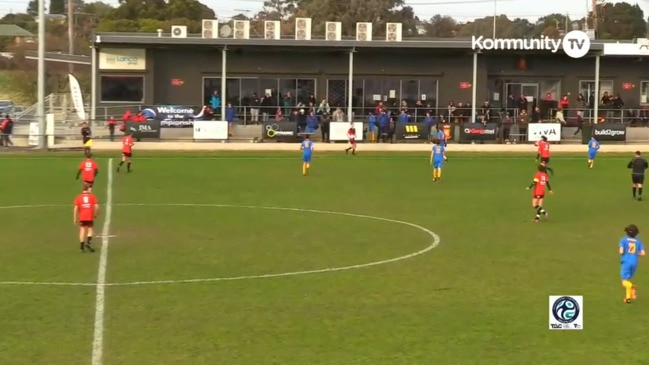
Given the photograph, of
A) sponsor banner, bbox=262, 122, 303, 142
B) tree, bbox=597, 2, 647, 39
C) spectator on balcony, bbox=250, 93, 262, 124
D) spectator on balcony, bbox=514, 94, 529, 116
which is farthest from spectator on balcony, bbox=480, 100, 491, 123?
tree, bbox=597, 2, 647, 39

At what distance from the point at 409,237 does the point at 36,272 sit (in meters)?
8.64

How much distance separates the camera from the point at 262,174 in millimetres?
37156

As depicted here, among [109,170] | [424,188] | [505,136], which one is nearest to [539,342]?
[424,188]

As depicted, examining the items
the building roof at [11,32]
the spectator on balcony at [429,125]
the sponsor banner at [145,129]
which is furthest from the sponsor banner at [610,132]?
the building roof at [11,32]

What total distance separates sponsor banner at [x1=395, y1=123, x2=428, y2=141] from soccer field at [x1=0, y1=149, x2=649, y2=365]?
→ 20386 millimetres

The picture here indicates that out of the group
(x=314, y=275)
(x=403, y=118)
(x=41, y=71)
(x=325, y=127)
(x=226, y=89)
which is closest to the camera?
(x=314, y=275)

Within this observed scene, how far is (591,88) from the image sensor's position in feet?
196

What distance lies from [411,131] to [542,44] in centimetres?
975

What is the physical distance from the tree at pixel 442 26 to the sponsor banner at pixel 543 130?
262ft

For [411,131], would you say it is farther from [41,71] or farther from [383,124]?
[41,71]

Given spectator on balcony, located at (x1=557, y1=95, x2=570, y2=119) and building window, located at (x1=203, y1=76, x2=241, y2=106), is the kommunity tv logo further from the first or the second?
building window, located at (x1=203, y1=76, x2=241, y2=106)

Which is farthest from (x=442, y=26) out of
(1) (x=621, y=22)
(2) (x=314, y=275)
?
(2) (x=314, y=275)

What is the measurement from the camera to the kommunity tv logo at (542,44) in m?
55.0

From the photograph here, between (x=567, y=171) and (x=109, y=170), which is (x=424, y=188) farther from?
(x=109, y=170)
